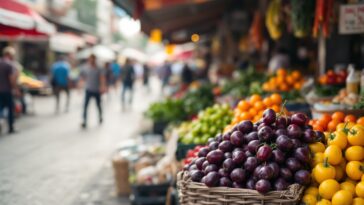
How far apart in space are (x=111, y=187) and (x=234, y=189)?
160 inches

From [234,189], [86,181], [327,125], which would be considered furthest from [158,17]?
[234,189]

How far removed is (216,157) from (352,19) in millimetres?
3358

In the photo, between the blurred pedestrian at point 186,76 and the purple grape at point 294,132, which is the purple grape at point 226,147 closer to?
the purple grape at point 294,132

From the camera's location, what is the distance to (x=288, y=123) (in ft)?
11.4

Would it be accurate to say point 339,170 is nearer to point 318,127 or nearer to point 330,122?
point 318,127

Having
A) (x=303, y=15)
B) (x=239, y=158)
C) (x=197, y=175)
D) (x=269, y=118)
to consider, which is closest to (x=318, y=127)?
(x=269, y=118)

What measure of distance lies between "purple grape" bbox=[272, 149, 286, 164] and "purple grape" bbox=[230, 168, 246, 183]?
9.8 inches

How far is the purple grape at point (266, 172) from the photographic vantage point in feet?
9.87

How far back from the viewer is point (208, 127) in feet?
18.4

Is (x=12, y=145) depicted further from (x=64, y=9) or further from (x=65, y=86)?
(x=64, y=9)

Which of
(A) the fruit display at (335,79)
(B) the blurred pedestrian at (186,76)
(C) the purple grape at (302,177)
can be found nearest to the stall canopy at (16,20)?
(A) the fruit display at (335,79)

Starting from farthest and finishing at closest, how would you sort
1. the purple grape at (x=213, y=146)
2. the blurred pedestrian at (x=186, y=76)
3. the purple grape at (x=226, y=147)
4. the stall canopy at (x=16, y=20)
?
the blurred pedestrian at (x=186, y=76), the stall canopy at (x=16, y=20), the purple grape at (x=213, y=146), the purple grape at (x=226, y=147)

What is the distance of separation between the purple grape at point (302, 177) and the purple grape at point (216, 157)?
0.58 metres

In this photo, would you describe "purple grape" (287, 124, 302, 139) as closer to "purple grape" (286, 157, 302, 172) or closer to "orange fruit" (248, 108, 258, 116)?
"purple grape" (286, 157, 302, 172)
